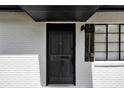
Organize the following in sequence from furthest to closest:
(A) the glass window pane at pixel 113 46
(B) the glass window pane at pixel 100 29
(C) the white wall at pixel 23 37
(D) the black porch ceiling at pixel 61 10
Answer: (A) the glass window pane at pixel 113 46, (B) the glass window pane at pixel 100 29, (C) the white wall at pixel 23 37, (D) the black porch ceiling at pixel 61 10

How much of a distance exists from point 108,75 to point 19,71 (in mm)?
2728

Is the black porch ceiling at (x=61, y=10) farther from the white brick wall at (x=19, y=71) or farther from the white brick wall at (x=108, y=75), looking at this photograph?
the white brick wall at (x=108, y=75)

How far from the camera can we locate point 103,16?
9.09 metres

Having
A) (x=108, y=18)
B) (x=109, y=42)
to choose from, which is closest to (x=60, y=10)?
(x=108, y=18)

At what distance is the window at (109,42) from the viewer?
9172 millimetres

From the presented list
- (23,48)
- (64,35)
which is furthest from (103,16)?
(23,48)

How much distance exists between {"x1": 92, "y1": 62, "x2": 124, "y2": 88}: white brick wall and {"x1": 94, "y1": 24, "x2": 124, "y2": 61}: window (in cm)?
117

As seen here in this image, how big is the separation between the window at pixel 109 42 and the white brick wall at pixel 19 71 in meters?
2.46

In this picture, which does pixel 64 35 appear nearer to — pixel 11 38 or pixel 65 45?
pixel 65 45

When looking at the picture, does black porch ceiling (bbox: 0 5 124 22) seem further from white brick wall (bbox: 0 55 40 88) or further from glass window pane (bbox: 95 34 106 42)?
white brick wall (bbox: 0 55 40 88)

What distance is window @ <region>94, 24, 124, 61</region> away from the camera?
361 inches

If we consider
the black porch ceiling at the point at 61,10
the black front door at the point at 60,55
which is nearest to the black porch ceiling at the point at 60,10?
the black porch ceiling at the point at 61,10

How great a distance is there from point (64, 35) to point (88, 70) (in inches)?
59.8
